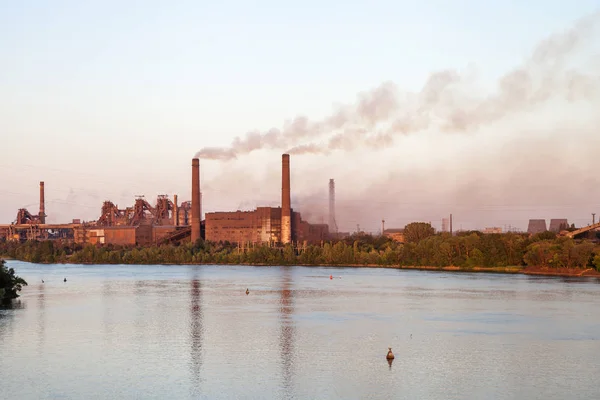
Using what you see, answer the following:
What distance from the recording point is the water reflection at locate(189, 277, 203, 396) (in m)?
24.8

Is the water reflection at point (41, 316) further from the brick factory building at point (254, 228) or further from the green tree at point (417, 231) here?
the green tree at point (417, 231)

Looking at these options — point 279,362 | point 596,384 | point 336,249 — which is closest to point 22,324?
point 279,362

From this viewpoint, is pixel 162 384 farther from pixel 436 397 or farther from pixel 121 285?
Result: pixel 121 285

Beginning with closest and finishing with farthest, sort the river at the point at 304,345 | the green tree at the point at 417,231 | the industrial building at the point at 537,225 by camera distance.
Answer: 1. the river at the point at 304,345
2. the green tree at the point at 417,231
3. the industrial building at the point at 537,225

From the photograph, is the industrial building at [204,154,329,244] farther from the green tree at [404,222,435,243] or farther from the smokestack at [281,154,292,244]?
the green tree at [404,222,435,243]

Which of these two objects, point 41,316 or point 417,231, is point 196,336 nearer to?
point 41,316

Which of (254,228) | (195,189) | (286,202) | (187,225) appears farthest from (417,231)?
(187,225)

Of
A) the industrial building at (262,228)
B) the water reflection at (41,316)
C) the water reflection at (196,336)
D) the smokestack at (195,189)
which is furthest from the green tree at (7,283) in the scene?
the smokestack at (195,189)

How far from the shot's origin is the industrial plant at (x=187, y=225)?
113 metres

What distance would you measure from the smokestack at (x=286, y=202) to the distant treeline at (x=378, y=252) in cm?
220

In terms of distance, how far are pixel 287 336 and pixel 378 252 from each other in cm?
7394

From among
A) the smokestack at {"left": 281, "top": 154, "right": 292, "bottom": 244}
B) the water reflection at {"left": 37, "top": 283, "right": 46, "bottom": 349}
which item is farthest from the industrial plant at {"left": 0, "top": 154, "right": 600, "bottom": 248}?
the water reflection at {"left": 37, "top": 283, "right": 46, "bottom": 349}

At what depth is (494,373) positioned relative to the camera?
2577 centimetres

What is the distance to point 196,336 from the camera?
3412 cm
